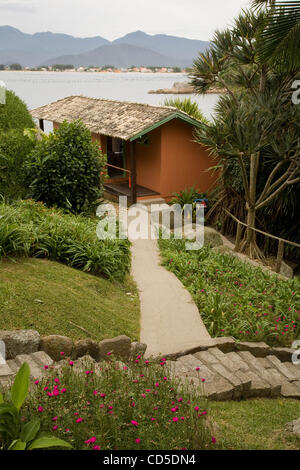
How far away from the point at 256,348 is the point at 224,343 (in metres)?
0.66

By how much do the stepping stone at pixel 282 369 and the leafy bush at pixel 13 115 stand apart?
355 inches

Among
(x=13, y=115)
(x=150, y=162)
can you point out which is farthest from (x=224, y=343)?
(x=150, y=162)

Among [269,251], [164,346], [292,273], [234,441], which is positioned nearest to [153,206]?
[269,251]

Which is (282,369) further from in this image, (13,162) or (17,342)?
(13,162)

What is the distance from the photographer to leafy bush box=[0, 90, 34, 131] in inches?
494

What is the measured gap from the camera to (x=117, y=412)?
12.3ft

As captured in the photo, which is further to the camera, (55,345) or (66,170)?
(66,170)

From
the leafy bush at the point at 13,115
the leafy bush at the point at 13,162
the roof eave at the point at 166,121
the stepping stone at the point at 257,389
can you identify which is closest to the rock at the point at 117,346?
the stepping stone at the point at 257,389

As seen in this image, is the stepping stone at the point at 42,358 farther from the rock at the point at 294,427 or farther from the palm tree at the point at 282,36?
the palm tree at the point at 282,36

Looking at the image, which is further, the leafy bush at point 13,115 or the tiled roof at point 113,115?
the tiled roof at point 113,115

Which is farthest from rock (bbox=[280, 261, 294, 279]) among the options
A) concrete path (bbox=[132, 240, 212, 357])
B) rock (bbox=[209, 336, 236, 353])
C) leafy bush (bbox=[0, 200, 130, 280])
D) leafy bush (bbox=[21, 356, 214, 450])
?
leafy bush (bbox=[21, 356, 214, 450])

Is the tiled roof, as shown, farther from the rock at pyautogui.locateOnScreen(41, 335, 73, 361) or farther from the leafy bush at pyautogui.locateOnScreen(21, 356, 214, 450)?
the leafy bush at pyautogui.locateOnScreen(21, 356, 214, 450)

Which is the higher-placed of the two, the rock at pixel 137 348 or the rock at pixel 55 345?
the rock at pixel 55 345

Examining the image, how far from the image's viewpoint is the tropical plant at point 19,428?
3.25 meters
